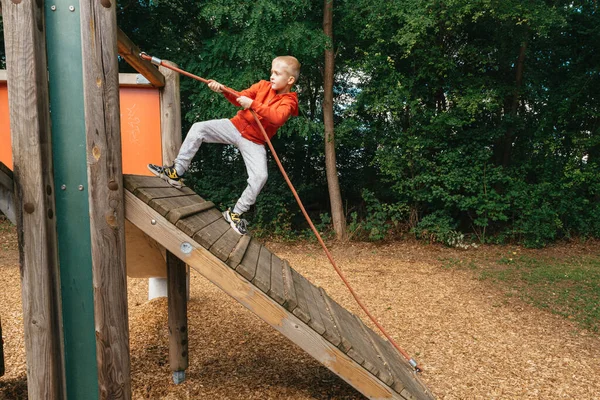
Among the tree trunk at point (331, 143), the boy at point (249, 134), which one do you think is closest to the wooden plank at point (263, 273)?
the boy at point (249, 134)

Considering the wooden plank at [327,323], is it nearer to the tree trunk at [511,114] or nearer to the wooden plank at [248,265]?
the wooden plank at [248,265]

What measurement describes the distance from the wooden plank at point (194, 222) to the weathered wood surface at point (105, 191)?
1.00 feet

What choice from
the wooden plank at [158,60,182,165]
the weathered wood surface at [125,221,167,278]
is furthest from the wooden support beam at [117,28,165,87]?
the weathered wood surface at [125,221,167,278]

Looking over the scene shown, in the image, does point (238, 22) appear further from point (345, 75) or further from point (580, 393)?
point (580, 393)

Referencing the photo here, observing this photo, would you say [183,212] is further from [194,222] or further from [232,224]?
[232,224]

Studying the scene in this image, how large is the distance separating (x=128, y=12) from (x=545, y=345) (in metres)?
11.0

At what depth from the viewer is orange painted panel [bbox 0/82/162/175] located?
14.0 feet

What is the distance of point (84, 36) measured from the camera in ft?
7.47

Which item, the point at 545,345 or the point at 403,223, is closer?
the point at 545,345

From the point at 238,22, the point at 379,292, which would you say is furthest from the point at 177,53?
the point at 379,292

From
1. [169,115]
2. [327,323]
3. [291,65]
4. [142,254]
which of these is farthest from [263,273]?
[169,115]

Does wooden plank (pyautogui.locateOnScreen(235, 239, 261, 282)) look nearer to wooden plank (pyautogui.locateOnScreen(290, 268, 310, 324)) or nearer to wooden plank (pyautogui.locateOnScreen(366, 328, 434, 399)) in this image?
wooden plank (pyautogui.locateOnScreen(290, 268, 310, 324))

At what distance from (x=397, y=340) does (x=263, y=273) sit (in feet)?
7.45

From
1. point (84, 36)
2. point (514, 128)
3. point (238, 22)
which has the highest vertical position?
point (238, 22)
